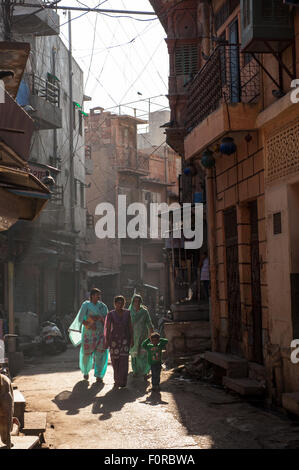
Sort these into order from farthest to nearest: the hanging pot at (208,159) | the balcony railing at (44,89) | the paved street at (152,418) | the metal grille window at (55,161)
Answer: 1. the metal grille window at (55,161)
2. the balcony railing at (44,89)
3. the hanging pot at (208,159)
4. the paved street at (152,418)

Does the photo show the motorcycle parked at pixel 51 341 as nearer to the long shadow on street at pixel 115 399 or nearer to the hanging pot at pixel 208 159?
the long shadow on street at pixel 115 399

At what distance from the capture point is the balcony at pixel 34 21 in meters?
21.3

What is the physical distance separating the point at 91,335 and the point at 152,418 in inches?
154

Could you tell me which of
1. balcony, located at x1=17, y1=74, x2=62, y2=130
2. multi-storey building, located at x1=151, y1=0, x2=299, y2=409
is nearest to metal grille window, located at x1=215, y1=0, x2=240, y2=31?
multi-storey building, located at x1=151, y1=0, x2=299, y2=409

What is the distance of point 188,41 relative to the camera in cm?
1747

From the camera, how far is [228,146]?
9.98 meters

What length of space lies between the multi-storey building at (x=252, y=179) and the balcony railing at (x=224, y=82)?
2 centimetres

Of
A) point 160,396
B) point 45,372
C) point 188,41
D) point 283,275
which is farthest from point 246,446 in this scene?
point 188,41

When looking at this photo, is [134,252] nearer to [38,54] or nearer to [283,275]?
[38,54]

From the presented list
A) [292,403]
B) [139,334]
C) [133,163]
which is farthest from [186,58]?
[133,163]

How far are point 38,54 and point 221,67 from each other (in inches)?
590

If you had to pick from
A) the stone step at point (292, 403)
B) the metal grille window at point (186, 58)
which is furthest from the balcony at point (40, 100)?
the stone step at point (292, 403)

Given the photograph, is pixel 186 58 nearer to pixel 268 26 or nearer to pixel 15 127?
pixel 268 26

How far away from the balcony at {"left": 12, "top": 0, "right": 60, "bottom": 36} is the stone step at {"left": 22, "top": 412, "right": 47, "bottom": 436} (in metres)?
16.4
